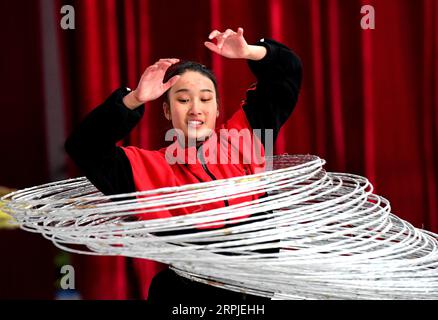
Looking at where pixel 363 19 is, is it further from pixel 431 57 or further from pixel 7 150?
pixel 7 150

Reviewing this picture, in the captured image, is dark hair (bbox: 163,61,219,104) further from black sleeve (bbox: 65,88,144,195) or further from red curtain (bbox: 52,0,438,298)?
red curtain (bbox: 52,0,438,298)

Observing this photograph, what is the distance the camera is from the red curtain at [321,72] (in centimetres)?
175

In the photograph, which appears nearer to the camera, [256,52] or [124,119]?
[124,119]

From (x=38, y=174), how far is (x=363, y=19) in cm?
125

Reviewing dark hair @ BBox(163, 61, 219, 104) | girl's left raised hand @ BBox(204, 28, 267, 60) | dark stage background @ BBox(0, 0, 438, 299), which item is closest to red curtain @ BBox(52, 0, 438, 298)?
dark stage background @ BBox(0, 0, 438, 299)

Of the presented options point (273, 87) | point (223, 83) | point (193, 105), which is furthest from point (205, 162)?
point (223, 83)

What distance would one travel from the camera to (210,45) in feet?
3.45

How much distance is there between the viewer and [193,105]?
1130 millimetres

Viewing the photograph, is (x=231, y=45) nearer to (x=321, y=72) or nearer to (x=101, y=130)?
(x=101, y=130)

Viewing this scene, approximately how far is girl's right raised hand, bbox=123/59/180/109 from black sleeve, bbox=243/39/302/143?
0.23m

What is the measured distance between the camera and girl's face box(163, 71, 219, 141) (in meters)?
1.13

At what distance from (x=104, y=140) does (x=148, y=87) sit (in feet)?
0.44

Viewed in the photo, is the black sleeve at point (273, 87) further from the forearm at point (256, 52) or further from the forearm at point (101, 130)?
the forearm at point (101, 130)
